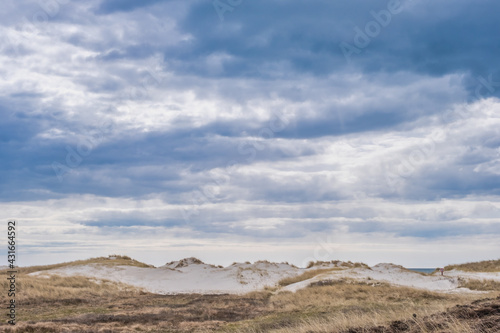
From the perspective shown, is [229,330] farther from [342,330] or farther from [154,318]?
[342,330]

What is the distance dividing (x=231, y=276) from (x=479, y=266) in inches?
1380

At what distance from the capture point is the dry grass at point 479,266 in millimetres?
56844

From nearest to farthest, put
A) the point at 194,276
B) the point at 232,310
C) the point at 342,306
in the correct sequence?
the point at 342,306, the point at 232,310, the point at 194,276

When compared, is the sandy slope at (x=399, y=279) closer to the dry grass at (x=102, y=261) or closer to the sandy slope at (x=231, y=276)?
the sandy slope at (x=231, y=276)

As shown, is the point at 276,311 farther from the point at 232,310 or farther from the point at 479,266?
the point at 479,266

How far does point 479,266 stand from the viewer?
5994 centimetres

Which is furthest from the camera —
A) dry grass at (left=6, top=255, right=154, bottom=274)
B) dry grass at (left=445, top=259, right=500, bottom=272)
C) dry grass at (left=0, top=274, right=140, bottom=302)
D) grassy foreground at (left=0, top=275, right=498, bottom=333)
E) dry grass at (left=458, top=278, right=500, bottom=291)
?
dry grass at (left=6, top=255, right=154, bottom=274)

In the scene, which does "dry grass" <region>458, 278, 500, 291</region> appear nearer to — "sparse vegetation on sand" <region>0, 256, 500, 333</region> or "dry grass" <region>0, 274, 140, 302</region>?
"sparse vegetation on sand" <region>0, 256, 500, 333</region>

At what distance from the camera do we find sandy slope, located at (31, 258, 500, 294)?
44188 mm

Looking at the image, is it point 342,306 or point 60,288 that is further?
point 60,288

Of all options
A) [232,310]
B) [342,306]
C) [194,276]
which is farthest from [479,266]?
[232,310]

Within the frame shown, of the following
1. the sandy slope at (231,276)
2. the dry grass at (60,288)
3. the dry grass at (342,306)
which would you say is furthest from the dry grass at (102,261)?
the dry grass at (342,306)

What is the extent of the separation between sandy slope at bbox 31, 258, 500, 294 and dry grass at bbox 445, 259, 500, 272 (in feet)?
18.8

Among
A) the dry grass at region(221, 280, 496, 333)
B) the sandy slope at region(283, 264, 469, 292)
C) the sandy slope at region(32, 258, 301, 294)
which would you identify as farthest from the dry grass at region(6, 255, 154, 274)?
the dry grass at region(221, 280, 496, 333)
